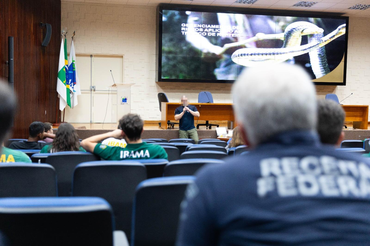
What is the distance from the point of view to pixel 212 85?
33.4 ft

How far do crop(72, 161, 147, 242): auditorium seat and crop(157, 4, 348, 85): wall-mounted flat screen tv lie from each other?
7.91 meters

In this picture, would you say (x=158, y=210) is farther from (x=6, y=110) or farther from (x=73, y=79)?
(x=73, y=79)

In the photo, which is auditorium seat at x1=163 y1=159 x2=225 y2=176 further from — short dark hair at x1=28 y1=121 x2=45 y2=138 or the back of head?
short dark hair at x1=28 y1=121 x2=45 y2=138

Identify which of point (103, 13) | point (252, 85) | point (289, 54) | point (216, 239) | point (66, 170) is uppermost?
point (103, 13)

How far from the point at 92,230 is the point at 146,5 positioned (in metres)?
9.57

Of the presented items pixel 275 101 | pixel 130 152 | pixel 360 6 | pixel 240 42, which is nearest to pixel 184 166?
pixel 130 152

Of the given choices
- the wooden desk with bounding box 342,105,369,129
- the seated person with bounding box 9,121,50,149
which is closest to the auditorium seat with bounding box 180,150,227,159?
the seated person with bounding box 9,121,50,149

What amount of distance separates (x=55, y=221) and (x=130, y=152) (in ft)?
4.60

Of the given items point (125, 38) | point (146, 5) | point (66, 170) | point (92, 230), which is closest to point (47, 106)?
point (125, 38)

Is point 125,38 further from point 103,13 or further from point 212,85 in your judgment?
point 212,85

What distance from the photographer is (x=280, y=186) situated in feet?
2.27

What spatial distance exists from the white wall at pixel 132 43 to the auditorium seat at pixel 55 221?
353 inches

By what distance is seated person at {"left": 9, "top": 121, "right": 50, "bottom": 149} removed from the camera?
3719 millimetres

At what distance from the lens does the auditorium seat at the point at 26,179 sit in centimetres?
171
